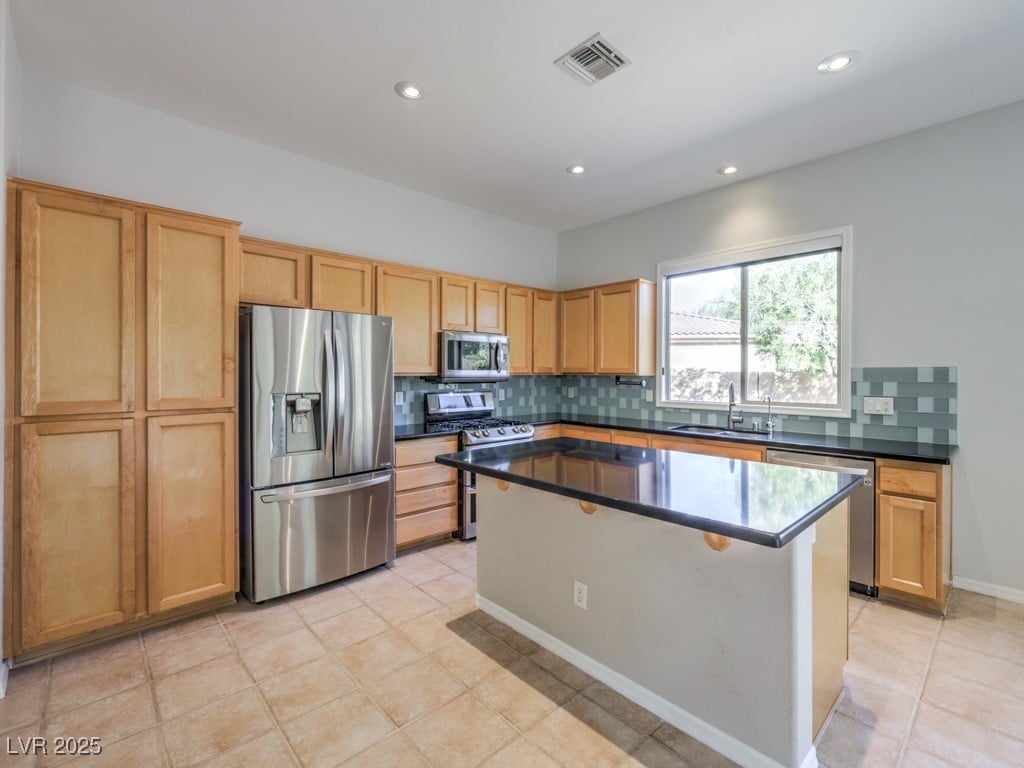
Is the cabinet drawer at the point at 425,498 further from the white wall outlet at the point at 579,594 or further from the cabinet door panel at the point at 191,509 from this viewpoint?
the white wall outlet at the point at 579,594

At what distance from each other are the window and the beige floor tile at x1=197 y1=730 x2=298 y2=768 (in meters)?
3.77

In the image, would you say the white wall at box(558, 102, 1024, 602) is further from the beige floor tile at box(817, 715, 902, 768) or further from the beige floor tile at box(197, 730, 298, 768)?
the beige floor tile at box(197, 730, 298, 768)

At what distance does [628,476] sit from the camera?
203 cm

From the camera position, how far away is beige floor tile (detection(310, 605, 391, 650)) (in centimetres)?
246

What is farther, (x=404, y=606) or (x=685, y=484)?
(x=404, y=606)

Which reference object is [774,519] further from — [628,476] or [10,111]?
[10,111]

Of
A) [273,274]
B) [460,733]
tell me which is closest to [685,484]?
[460,733]

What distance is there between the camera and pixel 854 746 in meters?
1.75

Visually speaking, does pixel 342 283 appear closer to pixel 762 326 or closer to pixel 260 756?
pixel 260 756

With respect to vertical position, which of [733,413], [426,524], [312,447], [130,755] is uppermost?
[733,413]

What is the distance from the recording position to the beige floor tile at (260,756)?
1.67m

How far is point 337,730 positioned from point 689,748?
132 centimetres

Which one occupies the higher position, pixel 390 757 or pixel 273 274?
pixel 273 274

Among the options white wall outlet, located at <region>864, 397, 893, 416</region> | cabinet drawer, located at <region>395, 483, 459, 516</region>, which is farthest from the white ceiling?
cabinet drawer, located at <region>395, 483, 459, 516</region>
